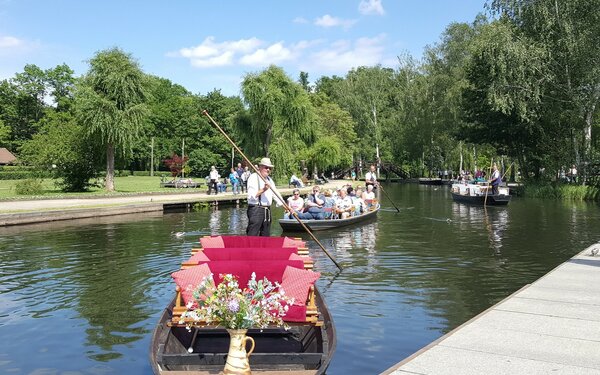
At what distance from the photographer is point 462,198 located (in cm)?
3556

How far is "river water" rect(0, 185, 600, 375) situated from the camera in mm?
7734

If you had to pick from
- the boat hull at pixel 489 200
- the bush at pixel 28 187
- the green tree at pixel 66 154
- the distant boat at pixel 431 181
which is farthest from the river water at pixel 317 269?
the distant boat at pixel 431 181

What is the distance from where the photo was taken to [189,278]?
23.8ft

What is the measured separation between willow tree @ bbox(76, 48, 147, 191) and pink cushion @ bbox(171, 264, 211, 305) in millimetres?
26777

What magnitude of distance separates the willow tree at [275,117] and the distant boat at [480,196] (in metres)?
13.8

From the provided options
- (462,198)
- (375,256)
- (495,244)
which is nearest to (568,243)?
(495,244)

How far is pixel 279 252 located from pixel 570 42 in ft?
108

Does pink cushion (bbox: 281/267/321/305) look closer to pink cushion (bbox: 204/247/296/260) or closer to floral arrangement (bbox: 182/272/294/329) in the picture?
pink cushion (bbox: 204/247/296/260)

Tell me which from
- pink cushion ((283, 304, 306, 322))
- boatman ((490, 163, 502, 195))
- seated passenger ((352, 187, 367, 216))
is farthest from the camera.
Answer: boatman ((490, 163, 502, 195))

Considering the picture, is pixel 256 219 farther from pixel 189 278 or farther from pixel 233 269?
pixel 189 278

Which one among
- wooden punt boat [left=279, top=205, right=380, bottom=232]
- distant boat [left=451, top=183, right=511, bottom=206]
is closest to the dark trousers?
wooden punt boat [left=279, top=205, right=380, bottom=232]

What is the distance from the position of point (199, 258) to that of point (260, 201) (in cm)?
384

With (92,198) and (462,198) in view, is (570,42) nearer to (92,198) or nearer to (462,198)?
(462,198)

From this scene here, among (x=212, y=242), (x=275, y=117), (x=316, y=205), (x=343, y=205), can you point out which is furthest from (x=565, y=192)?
(x=212, y=242)
